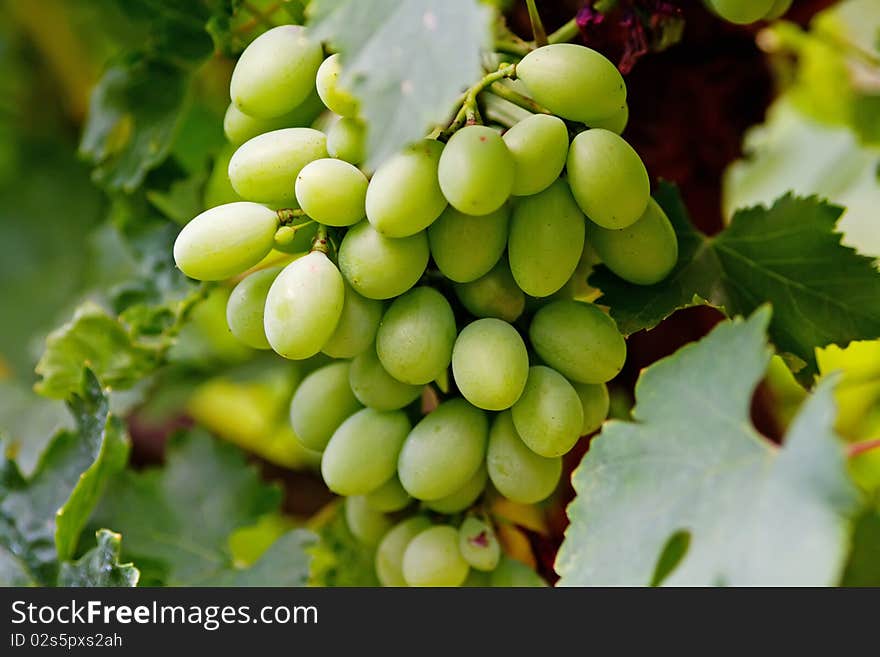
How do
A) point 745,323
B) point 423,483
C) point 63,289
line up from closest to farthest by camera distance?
point 745,323, point 423,483, point 63,289

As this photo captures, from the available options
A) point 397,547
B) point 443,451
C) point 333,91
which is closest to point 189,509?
point 397,547

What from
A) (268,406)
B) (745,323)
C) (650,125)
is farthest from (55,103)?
(745,323)

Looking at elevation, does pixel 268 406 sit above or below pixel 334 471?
below

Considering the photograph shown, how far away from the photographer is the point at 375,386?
24.2 inches

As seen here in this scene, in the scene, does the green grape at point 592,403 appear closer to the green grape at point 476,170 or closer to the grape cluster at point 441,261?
the grape cluster at point 441,261

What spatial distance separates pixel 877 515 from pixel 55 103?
139 cm

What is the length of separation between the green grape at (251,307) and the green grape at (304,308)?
0.05 m

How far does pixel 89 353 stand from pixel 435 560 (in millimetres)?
364

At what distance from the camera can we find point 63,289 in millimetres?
1481

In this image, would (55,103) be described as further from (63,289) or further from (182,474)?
(182,474)

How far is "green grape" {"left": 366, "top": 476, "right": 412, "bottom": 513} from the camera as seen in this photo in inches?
26.4

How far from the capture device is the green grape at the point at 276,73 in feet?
1.90

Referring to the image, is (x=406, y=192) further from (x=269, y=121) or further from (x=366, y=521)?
(x=366, y=521)

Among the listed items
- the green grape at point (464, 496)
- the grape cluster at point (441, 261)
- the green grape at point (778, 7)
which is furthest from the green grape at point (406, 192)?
the green grape at point (778, 7)
